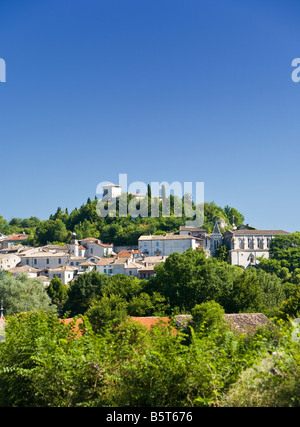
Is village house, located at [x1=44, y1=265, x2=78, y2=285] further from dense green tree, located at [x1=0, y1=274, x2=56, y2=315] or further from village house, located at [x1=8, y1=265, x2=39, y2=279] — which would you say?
dense green tree, located at [x1=0, y1=274, x2=56, y2=315]

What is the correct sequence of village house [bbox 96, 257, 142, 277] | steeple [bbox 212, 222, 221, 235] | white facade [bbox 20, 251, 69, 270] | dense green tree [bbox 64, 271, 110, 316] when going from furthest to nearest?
steeple [bbox 212, 222, 221, 235], white facade [bbox 20, 251, 69, 270], village house [bbox 96, 257, 142, 277], dense green tree [bbox 64, 271, 110, 316]

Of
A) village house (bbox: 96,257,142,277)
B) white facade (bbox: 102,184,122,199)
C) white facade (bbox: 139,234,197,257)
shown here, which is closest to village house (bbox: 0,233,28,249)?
white facade (bbox: 102,184,122,199)

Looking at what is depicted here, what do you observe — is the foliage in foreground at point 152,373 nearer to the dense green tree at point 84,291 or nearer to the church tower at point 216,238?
the dense green tree at point 84,291

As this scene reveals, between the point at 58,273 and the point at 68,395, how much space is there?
2471 inches

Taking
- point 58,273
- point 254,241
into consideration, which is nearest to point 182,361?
point 58,273

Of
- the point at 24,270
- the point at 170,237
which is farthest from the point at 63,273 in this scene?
the point at 170,237

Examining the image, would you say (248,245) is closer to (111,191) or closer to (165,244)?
(165,244)

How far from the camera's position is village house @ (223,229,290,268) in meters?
81.1

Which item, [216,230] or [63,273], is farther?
[216,230]

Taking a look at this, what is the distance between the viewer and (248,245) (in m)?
83.2

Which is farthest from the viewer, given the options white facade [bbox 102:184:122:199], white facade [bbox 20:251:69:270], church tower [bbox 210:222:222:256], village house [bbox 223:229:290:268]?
white facade [bbox 102:184:122:199]

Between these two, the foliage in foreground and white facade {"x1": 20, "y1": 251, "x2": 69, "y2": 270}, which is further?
white facade {"x1": 20, "y1": 251, "x2": 69, "y2": 270}

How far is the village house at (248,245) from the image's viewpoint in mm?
81062

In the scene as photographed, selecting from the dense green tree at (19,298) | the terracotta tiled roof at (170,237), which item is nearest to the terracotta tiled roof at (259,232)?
the terracotta tiled roof at (170,237)
